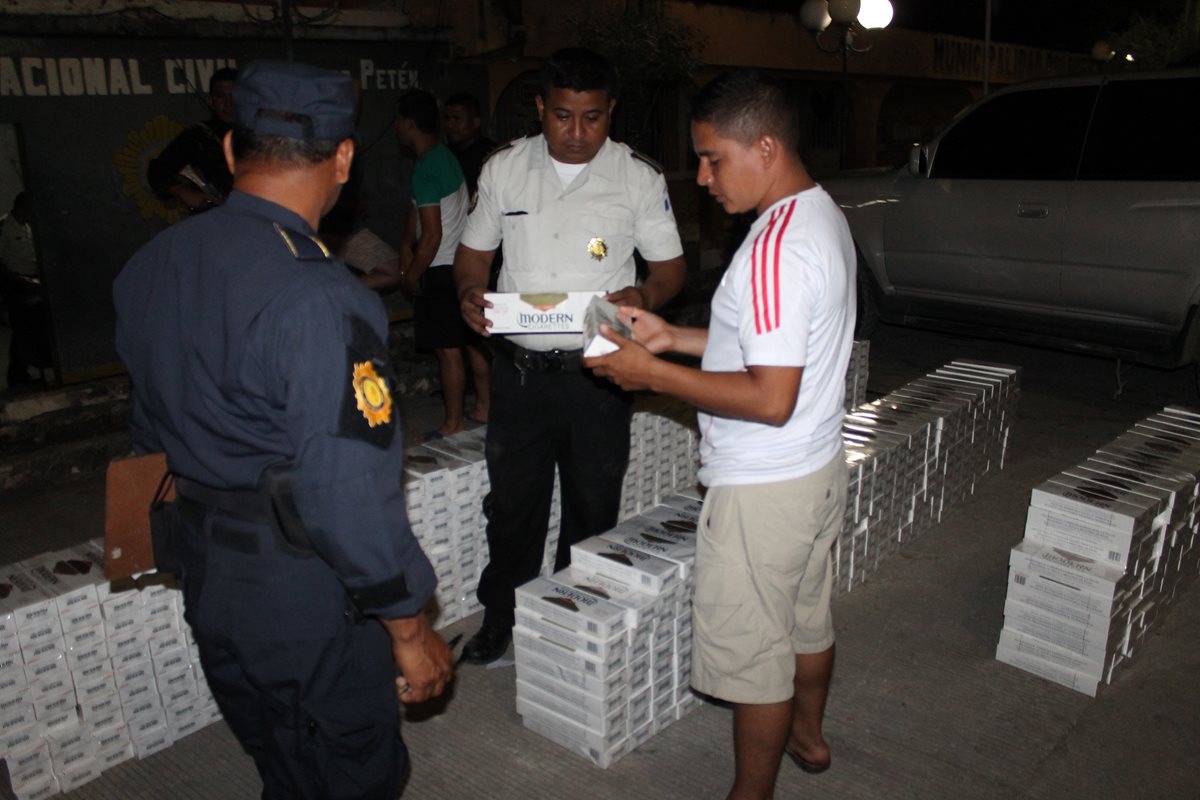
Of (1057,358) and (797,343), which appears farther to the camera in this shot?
(1057,358)

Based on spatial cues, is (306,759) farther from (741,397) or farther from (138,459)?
(741,397)

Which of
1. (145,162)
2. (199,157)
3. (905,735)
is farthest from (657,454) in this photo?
(145,162)

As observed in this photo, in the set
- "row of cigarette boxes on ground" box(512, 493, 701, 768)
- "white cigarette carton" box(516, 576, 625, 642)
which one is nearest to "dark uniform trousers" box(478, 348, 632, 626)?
"row of cigarette boxes on ground" box(512, 493, 701, 768)

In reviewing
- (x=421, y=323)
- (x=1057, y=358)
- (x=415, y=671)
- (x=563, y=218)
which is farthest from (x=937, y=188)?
(x=415, y=671)

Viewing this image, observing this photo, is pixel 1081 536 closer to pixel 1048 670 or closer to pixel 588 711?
pixel 1048 670

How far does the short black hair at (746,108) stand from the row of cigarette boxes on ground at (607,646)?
1.49 meters

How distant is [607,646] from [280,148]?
1.82 metres

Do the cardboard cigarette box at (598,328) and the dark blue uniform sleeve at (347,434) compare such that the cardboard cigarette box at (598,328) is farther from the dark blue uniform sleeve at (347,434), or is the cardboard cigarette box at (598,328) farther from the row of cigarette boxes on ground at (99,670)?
the row of cigarette boxes on ground at (99,670)

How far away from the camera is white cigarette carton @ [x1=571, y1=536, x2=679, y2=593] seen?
10.5 ft

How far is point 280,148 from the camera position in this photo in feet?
6.09

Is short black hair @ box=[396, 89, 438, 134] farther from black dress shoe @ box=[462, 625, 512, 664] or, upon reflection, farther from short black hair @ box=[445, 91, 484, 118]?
black dress shoe @ box=[462, 625, 512, 664]

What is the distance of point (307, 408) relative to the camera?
175cm

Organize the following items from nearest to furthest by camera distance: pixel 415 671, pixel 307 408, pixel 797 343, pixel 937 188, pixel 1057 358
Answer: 1. pixel 307 408
2. pixel 415 671
3. pixel 797 343
4. pixel 937 188
5. pixel 1057 358

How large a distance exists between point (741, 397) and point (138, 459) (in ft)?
4.41
